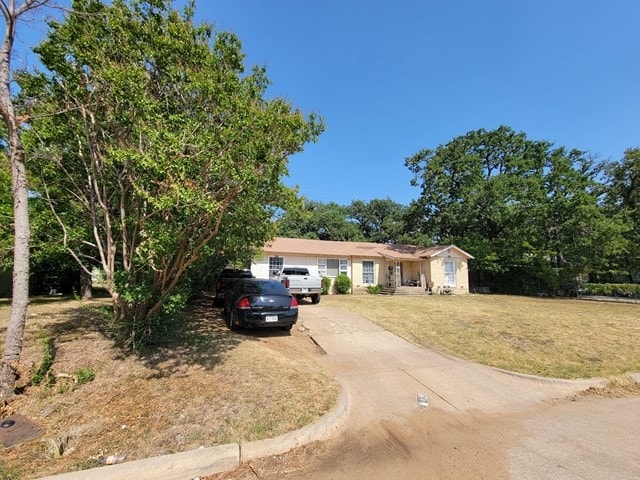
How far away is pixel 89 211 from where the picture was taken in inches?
233

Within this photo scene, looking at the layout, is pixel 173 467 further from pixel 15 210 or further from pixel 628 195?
pixel 628 195

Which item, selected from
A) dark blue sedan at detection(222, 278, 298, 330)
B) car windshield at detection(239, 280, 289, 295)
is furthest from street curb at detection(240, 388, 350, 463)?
car windshield at detection(239, 280, 289, 295)

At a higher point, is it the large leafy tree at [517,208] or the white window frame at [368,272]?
the large leafy tree at [517,208]

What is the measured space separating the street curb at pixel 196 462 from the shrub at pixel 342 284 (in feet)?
61.3

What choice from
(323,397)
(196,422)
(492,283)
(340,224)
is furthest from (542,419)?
(340,224)

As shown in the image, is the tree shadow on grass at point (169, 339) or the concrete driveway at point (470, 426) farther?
the tree shadow on grass at point (169, 339)

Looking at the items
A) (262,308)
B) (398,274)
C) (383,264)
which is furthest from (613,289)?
(262,308)

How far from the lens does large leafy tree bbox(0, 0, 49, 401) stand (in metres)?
4.17

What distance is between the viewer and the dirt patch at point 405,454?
10.3 ft

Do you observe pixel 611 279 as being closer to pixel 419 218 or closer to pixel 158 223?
pixel 419 218

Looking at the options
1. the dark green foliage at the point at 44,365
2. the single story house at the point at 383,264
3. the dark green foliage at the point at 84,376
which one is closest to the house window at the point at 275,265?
the single story house at the point at 383,264

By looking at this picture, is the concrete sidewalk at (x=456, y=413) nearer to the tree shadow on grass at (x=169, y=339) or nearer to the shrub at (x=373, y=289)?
A: the tree shadow on grass at (x=169, y=339)

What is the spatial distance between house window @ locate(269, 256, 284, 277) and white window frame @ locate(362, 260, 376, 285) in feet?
21.2

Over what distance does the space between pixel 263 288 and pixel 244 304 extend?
0.78m
